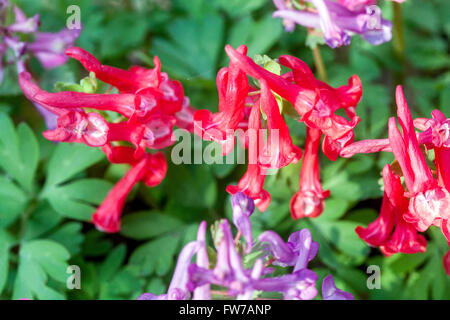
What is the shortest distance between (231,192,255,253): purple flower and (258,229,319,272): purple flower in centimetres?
5

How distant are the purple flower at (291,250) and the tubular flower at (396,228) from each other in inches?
9.0

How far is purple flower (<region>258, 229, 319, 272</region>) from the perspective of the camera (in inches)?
45.9

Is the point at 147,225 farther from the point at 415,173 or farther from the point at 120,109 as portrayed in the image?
the point at 415,173

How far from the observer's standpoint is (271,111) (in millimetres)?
1180

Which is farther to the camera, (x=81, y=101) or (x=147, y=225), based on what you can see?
(x=147, y=225)

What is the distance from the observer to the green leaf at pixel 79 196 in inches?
67.0

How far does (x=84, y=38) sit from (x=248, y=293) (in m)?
1.52

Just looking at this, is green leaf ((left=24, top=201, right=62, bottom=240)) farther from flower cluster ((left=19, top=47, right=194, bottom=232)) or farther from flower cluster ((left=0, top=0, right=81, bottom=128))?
flower cluster ((left=19, top=47, right=194, bottom=232))

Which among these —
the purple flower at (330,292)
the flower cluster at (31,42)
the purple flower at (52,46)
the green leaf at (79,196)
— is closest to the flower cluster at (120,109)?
A: the green leaf at (79,196)

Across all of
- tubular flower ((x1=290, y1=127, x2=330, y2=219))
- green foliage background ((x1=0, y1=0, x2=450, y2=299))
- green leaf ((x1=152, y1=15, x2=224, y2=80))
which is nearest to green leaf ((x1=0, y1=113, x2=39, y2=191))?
green foliage background ((x1=0, y1=0, x2=450, y2=299))

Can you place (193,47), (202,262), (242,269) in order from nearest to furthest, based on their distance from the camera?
1. (242,269)
2. (202,262)
3. (193,47)

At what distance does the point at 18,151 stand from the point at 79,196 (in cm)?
28

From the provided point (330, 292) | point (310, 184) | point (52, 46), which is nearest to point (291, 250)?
point (330, 292)

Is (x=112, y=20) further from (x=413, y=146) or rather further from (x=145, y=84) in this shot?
(x=413, y=146)
